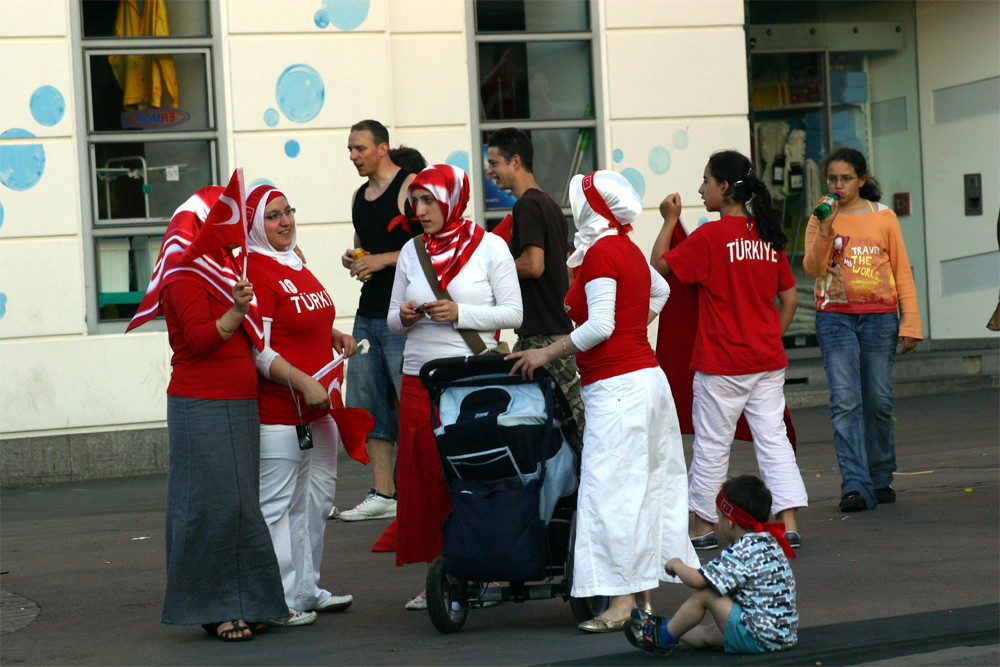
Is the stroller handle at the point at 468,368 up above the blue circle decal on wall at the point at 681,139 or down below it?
below

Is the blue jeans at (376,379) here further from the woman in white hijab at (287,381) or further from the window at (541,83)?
the window at (541,83)

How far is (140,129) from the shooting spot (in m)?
10.7

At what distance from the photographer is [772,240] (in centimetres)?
660

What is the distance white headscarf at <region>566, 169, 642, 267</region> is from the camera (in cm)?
533

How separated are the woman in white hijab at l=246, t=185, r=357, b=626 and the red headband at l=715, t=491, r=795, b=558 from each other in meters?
1.70

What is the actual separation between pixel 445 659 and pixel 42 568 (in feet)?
10.5

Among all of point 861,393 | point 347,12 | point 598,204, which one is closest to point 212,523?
point 598,204

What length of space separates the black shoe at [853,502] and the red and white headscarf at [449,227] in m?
3.01

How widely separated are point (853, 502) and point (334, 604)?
327 centimetres

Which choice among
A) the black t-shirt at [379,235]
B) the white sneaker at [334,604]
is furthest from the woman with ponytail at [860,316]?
the white sneaker at [334,604]

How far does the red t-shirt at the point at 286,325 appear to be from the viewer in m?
5.48

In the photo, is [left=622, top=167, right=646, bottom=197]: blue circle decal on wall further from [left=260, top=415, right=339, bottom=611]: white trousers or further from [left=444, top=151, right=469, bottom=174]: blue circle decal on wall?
[left=260, top=415, right=339, bottom=611]: white trousers

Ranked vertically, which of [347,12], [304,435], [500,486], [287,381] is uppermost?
[347,12]

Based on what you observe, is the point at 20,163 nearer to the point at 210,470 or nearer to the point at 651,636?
the point at 210,470
